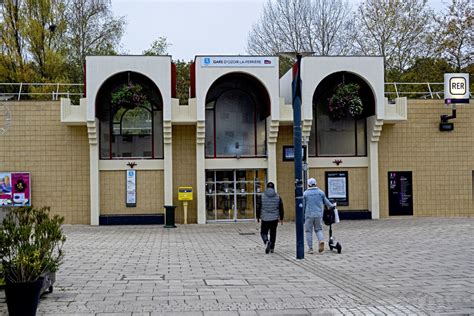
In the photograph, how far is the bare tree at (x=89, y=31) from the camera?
147 ft

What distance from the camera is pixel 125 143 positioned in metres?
28.1

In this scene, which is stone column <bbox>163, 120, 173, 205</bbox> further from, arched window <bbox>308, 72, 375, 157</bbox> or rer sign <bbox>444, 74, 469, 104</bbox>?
rer sign <bbox>444, 74, 469, 104</bbox>

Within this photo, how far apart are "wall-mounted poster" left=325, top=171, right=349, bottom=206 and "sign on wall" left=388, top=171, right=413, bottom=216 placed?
6.78 feet

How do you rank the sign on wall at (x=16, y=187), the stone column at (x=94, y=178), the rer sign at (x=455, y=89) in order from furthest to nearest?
the rer sign at (x=455, y=89) < the stone column at (x=94, y=178) < the sign on wall at (x=16, y=187)

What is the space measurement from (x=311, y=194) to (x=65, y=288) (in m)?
7.17

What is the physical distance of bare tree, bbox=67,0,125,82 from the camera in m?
44.8

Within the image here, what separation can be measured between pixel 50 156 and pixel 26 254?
19.7m

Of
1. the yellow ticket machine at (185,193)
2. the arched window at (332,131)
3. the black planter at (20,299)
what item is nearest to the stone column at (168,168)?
the yellow ticket machine at (185,193)

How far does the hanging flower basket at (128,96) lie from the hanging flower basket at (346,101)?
8190 millimetres

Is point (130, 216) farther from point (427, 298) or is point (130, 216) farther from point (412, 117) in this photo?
point (427, 298)

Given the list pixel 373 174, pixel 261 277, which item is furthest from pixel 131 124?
pixel 261 277

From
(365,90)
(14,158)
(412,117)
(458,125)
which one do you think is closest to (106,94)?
(14,158)

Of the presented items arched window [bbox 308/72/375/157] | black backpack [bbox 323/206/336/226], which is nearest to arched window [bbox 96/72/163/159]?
arched window [bbox 308/72/375/157]

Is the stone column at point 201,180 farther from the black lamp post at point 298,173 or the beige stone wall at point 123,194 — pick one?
the black lamp post at point 298,173
